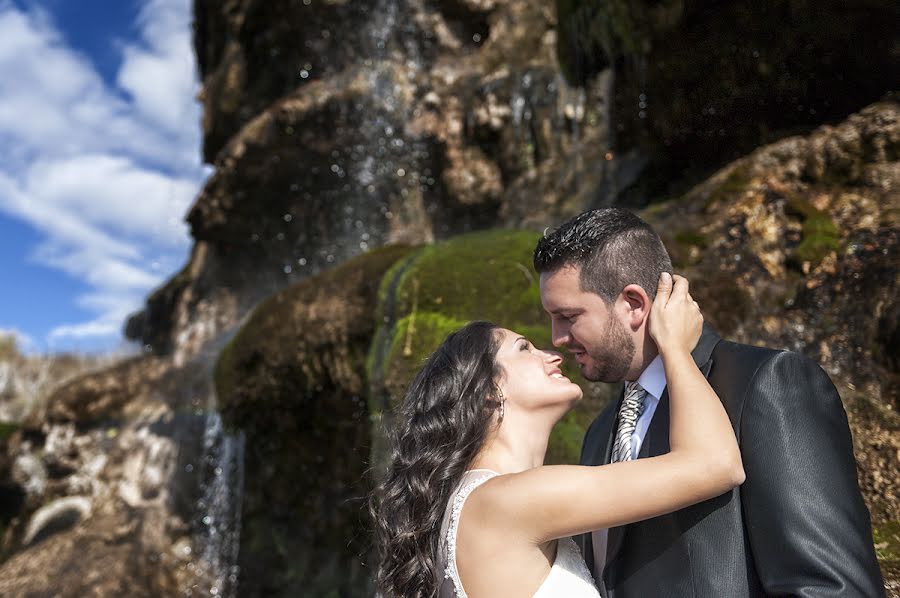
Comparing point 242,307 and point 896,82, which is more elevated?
point 242,307

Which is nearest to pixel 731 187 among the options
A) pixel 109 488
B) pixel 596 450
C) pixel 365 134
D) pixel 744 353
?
pixel 596 450

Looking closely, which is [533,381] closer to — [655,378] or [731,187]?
[655,378]

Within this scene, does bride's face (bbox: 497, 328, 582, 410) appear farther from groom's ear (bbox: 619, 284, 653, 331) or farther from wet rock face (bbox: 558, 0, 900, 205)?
wet rock face (bbox: 558, 0, 900, 205)

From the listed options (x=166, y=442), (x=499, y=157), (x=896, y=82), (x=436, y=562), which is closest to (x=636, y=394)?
(x=436, y=562)

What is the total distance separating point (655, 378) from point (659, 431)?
22cm

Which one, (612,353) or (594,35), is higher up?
(594,35)

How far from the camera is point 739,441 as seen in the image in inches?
92.5

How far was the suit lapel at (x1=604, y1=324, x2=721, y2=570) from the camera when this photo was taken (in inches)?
99.8

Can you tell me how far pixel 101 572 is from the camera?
1034 centimetres

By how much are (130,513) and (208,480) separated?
1.31 metres

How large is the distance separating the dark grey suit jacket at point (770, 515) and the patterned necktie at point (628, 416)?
6.7 inches

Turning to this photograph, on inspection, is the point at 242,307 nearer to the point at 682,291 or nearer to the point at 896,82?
the point at 896,82

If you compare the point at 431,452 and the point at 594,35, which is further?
the point at 594,35

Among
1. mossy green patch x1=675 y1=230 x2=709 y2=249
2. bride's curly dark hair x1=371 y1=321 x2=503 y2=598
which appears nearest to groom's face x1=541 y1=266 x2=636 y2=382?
bride's curly dark hair x1=371 y1=321 x2=503 y2=598
